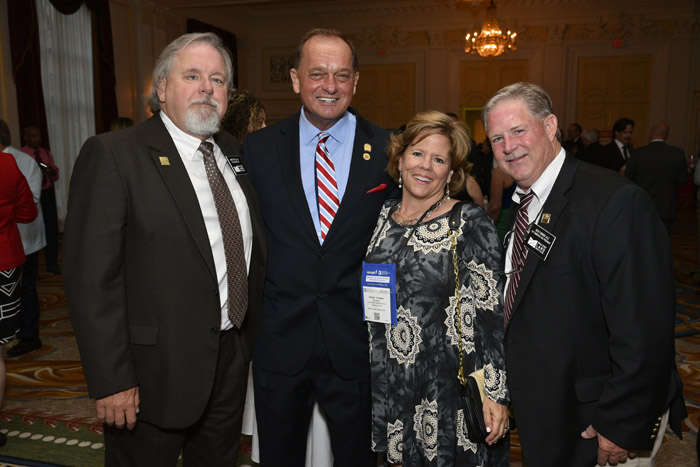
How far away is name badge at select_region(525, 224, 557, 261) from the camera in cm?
153

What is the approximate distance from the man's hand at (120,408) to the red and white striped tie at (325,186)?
848 mm

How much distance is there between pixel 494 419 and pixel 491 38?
9.28 metres

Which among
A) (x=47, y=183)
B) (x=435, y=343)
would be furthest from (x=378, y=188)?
(x=47, y=183)

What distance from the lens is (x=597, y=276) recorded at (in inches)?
58.8

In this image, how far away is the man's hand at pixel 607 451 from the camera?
148cm

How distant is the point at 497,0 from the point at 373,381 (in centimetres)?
1135

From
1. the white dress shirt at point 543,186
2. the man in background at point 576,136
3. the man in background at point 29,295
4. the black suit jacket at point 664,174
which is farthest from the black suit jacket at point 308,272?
the man in background at point 576,136

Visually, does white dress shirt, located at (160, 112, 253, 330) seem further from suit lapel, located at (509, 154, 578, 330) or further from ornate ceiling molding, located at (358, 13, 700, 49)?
ornate ceiling molding, located at (358, 13, 700, 49)

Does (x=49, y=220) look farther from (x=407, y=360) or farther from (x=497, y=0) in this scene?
(x=497, y=0)

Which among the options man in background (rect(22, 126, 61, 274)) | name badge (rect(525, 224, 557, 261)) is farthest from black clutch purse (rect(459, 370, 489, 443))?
man in background (rect(22, 126, 61, 274))

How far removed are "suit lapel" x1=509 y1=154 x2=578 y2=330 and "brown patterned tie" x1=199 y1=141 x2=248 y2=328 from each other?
916mm

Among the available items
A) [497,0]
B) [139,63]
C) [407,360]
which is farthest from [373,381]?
[497,0]

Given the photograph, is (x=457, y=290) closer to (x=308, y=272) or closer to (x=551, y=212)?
(x=551, y=212)

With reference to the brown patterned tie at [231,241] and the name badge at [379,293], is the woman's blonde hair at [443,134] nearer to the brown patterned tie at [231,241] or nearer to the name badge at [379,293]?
the name badge at [379,293]
